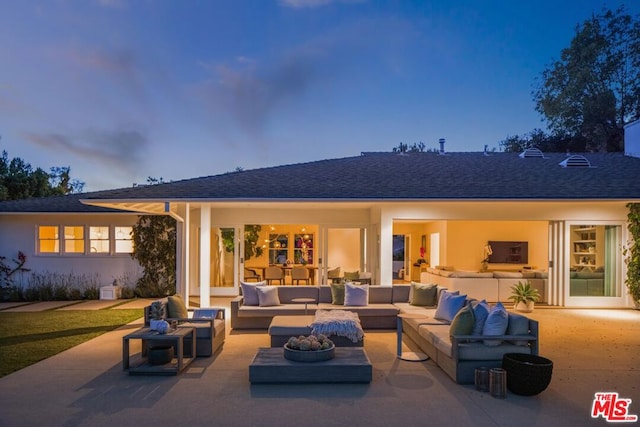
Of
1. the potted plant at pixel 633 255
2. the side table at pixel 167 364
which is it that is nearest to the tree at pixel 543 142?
the potted plant at pixel 633 255

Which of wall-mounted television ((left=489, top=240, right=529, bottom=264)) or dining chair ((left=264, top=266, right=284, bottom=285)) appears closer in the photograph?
dining chair ((left=264, top=266, right=284, bottom=285))

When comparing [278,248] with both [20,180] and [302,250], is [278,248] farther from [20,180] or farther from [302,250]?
[20,180]

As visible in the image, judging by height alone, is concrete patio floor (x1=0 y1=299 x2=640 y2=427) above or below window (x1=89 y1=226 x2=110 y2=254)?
below

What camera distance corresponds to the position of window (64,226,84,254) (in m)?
14.1

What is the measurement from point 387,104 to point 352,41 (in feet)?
15.2

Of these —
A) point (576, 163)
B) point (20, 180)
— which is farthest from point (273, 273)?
point (20, 180)

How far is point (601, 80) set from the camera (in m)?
25.0

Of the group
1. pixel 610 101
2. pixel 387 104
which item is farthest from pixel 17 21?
pixel 610 101

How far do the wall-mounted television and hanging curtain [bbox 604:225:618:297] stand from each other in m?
4.65

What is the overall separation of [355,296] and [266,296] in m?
1.83

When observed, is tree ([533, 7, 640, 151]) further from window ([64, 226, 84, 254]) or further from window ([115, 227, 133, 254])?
window ([64, 226, 84, 254])

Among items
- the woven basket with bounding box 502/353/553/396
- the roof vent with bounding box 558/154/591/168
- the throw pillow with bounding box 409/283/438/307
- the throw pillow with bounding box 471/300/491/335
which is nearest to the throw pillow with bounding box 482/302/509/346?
the throw pillow with bounding box 471/300/491/335

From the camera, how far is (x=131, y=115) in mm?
18641

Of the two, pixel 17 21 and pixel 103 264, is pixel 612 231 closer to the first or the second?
pixel 103 264
